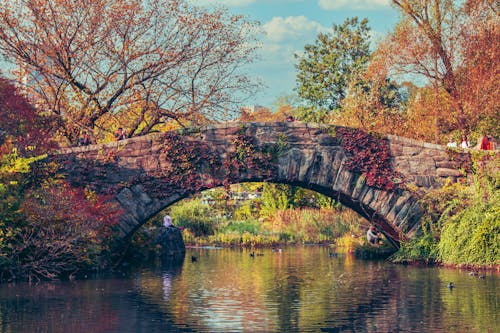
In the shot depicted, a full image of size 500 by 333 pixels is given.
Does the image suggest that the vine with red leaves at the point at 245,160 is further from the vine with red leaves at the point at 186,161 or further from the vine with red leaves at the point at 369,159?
the vine with red leaves at the point at 369,159

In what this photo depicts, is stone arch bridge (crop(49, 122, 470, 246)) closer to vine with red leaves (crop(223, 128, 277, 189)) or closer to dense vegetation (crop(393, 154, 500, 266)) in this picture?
vine with red leaves (crop(223, 128, 277, 189))

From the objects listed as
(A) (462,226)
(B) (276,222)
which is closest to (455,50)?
(B) (276,222)

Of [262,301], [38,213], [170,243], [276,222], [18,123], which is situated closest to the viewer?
[262,301]

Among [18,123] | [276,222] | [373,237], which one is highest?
[18,123]

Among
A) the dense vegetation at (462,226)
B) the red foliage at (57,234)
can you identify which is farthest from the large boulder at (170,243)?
the dense vegetation at (462,226)

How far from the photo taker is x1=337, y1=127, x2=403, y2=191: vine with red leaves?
24.5 metres

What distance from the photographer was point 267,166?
24.3 meters

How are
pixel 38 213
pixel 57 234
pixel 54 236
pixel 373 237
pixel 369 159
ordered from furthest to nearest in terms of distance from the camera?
pixel 373 237
pixel 369 159
pixel 57 234
pixel 38 213
pixel 54 236

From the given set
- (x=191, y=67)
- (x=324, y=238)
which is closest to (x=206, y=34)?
(x=191, y=67)

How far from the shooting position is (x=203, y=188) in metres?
24.1

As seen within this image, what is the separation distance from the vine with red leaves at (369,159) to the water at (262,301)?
232 cm

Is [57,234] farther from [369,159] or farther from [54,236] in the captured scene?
[369,159]

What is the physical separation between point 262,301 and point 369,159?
8478mm

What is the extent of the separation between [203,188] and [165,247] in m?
4.96
